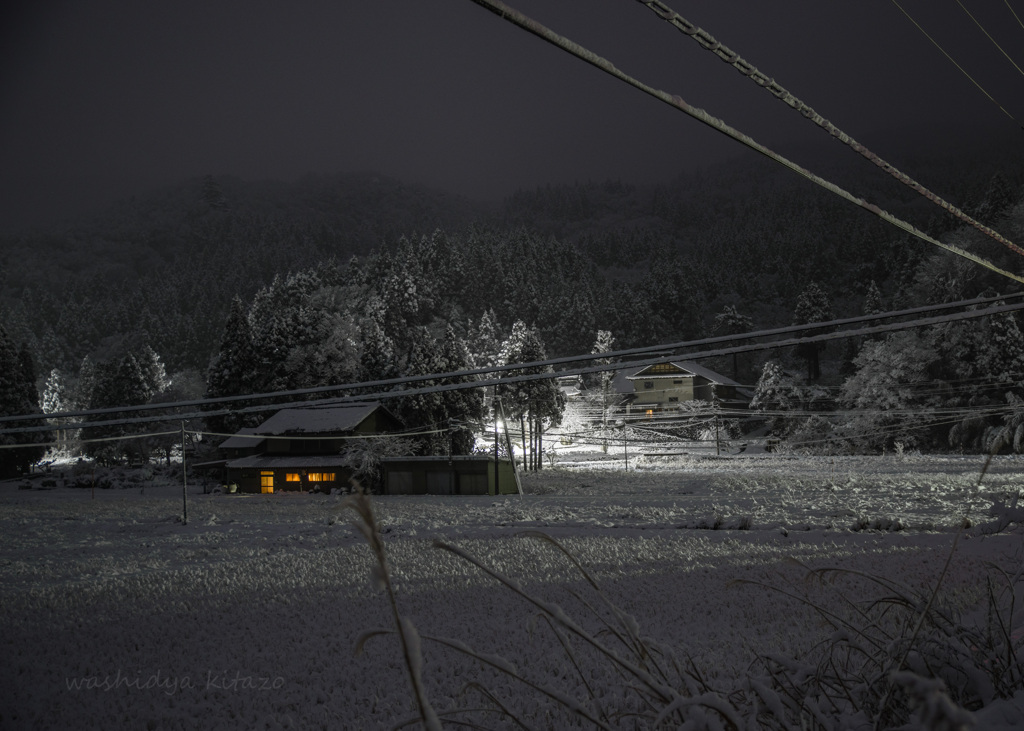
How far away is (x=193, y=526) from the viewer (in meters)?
22.1

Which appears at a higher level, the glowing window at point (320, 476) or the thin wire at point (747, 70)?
the thin wire at point (747, 70)

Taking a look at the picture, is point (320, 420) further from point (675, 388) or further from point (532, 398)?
point (675, 388)

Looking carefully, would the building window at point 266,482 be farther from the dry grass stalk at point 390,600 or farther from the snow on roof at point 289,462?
the dry grass stalk at point 390,600

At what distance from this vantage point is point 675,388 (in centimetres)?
7162

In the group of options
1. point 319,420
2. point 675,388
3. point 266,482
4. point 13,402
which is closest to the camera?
point 266,482

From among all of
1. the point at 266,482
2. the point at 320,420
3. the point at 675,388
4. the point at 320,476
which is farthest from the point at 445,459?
the point at 675,388

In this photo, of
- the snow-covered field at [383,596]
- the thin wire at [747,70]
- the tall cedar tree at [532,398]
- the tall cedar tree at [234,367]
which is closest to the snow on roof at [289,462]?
the tall cedar tree at [234,367]

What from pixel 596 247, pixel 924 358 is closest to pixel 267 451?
pixel 924 358

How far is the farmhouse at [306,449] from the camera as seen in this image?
39.5 metres

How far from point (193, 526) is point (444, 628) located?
1844 centimetres

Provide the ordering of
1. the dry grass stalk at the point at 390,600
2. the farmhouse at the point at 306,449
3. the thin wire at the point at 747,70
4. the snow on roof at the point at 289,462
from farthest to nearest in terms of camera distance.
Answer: the farmhouse at the point at 306,449
the snow on roof at the point at 289,462
the thin wire at the point at 747,70
the dry grass stalk at the point at 390,600

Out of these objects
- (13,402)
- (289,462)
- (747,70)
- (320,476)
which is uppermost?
(747,70)

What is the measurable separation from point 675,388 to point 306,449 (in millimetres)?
46255

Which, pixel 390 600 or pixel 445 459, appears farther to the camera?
pixel 445 459
